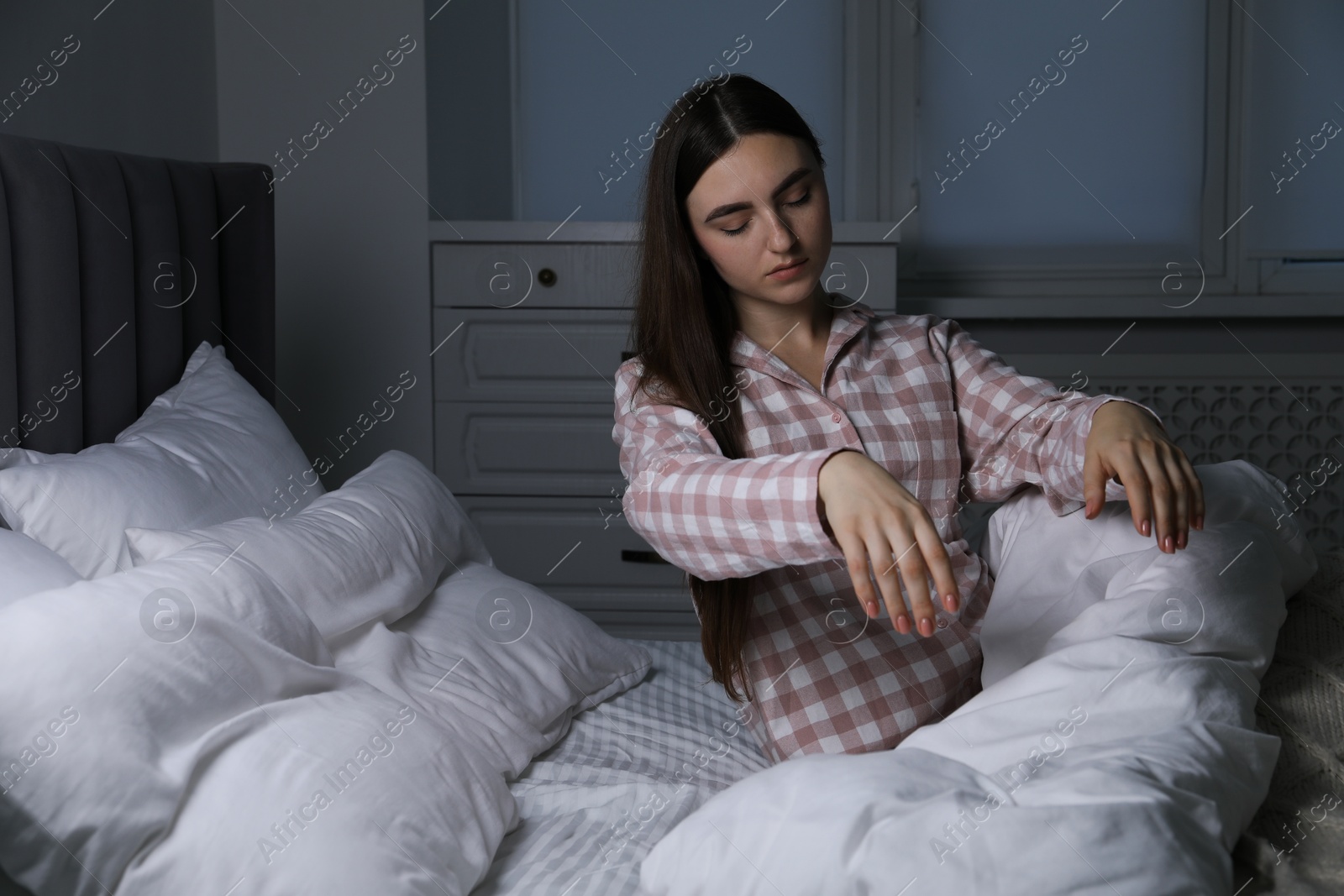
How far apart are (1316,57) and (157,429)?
263cm

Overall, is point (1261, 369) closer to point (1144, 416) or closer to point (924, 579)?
point (1144, 416)

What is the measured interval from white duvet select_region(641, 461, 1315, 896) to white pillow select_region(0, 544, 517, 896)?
207 millimetres

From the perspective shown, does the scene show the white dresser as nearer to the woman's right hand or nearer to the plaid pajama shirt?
the plaid pajama shirt

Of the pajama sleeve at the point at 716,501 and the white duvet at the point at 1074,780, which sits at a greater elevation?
the pajama sleeve at the point at 716,501

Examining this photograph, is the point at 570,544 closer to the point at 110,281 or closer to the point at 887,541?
the point at 110,281

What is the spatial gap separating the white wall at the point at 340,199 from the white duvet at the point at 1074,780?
68.5 inches

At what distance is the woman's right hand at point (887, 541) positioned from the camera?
67cm

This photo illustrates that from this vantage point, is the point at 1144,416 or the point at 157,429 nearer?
the point at 1144,416

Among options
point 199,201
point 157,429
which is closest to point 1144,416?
point 157,429

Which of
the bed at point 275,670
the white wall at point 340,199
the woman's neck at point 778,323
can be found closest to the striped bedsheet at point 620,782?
the bed at point 275,670

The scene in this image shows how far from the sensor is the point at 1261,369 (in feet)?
7.98

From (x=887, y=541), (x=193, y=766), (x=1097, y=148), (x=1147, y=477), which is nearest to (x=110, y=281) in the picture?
(x=193, y=766)

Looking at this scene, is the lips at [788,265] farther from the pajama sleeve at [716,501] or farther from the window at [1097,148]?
the window at [1097,148]

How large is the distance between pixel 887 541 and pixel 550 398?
1663 mm
